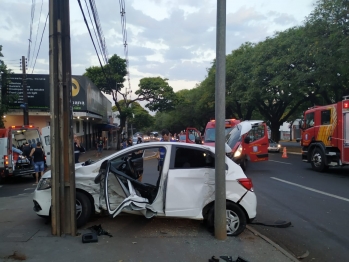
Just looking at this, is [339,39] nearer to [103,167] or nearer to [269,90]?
[269,90]

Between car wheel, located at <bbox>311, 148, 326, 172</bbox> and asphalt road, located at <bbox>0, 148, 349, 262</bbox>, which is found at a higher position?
car wheel, located at <bbox>311, 148, 326, 172</bbox>

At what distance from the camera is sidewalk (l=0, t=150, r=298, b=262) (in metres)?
5.04

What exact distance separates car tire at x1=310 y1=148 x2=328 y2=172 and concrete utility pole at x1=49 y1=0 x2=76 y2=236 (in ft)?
38.5

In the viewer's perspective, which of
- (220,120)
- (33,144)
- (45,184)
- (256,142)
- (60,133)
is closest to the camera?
(220,120)

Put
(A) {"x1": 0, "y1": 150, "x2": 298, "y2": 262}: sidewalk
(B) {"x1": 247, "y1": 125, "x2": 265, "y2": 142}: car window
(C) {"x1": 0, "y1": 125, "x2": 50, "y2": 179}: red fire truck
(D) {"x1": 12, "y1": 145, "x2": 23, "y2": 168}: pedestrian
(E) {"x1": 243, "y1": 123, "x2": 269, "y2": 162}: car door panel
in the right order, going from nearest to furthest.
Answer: (A) {"x1": 0, "y1": 150, "x2": 298, "y2": 262}: sidewalk → (C) {"x1": 0, "y1": 125, "x2": 50, "y2": 179}: red fire truck → (D) {"x1": 12, "y1": 145, "x2": 23, "y2": 168}: pedestrian → (E) {"x1": 243, "y1": 123, "x2": 269, "y2": 162}: car door panel → (B) {"x1": 247, "y1": 125, "x2": 265, "y2": 142}: car window

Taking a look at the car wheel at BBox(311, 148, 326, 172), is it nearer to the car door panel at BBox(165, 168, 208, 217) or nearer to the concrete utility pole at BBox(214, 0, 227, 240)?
the car door panel at BBox(165, 168, 208, 217)

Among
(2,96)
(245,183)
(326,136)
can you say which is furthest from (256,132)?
(2,96)

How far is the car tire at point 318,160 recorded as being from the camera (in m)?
14.7

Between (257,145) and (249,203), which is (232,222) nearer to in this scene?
(249,203)

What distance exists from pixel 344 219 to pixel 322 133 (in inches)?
310

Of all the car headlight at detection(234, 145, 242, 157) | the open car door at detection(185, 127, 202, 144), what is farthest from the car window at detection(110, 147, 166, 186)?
the open car door at detection(185, 127, 202, 144)

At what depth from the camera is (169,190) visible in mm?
6070

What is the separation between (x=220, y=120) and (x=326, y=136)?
10.4 m

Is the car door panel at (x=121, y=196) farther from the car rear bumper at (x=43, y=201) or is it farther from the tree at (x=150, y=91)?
the tree at (x=150, y=91)
